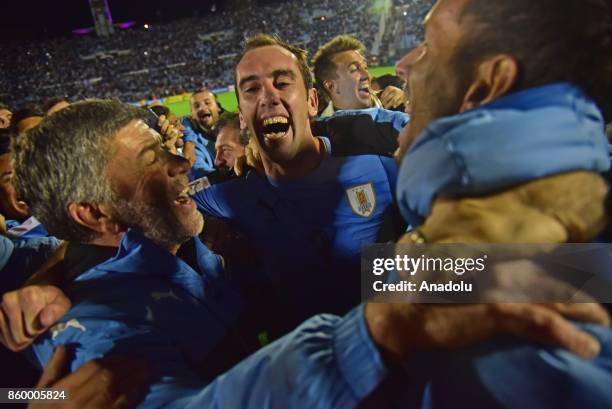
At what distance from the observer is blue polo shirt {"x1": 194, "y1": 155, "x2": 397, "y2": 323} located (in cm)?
84

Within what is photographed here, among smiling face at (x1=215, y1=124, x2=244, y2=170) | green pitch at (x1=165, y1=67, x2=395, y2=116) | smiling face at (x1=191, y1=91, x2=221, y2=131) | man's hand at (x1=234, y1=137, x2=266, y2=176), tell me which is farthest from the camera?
green pitch at (x1=165, y1=67, x2=395, y2=116)

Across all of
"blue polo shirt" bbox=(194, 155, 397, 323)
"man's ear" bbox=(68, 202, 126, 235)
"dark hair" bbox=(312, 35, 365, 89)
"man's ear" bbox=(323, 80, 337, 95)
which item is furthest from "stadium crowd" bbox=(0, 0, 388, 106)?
"man's ear" bbox=(68, 202, 126, 235)

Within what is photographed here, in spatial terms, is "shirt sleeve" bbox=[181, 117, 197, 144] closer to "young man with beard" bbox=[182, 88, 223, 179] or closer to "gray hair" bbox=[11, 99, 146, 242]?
"young man with beard" bbox=[182, 88, 223, 179]

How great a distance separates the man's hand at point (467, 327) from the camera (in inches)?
20.7

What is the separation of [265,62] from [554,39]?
0.56 metres

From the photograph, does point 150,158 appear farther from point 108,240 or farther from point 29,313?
point 29,313

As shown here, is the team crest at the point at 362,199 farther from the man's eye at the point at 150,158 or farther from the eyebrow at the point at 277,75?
the man's eye at the point at 150,158

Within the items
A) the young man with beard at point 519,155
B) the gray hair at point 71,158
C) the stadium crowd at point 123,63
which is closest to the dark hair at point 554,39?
the young man with beard at point 519,155

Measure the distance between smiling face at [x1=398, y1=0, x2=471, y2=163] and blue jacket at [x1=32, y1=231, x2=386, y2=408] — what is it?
0.33 meters

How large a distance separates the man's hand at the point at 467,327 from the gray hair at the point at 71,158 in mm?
678

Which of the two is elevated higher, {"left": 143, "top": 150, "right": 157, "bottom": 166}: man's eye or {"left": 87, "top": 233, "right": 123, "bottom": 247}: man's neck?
{"left": 143, "top": 150, "right": 157, "bottom": 166}: man's eye

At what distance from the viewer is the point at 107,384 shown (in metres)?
0.70

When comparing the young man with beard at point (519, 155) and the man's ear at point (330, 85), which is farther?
the man's ear at point (330, 85)

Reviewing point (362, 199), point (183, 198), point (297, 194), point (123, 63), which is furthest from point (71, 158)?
point (123, 63)
